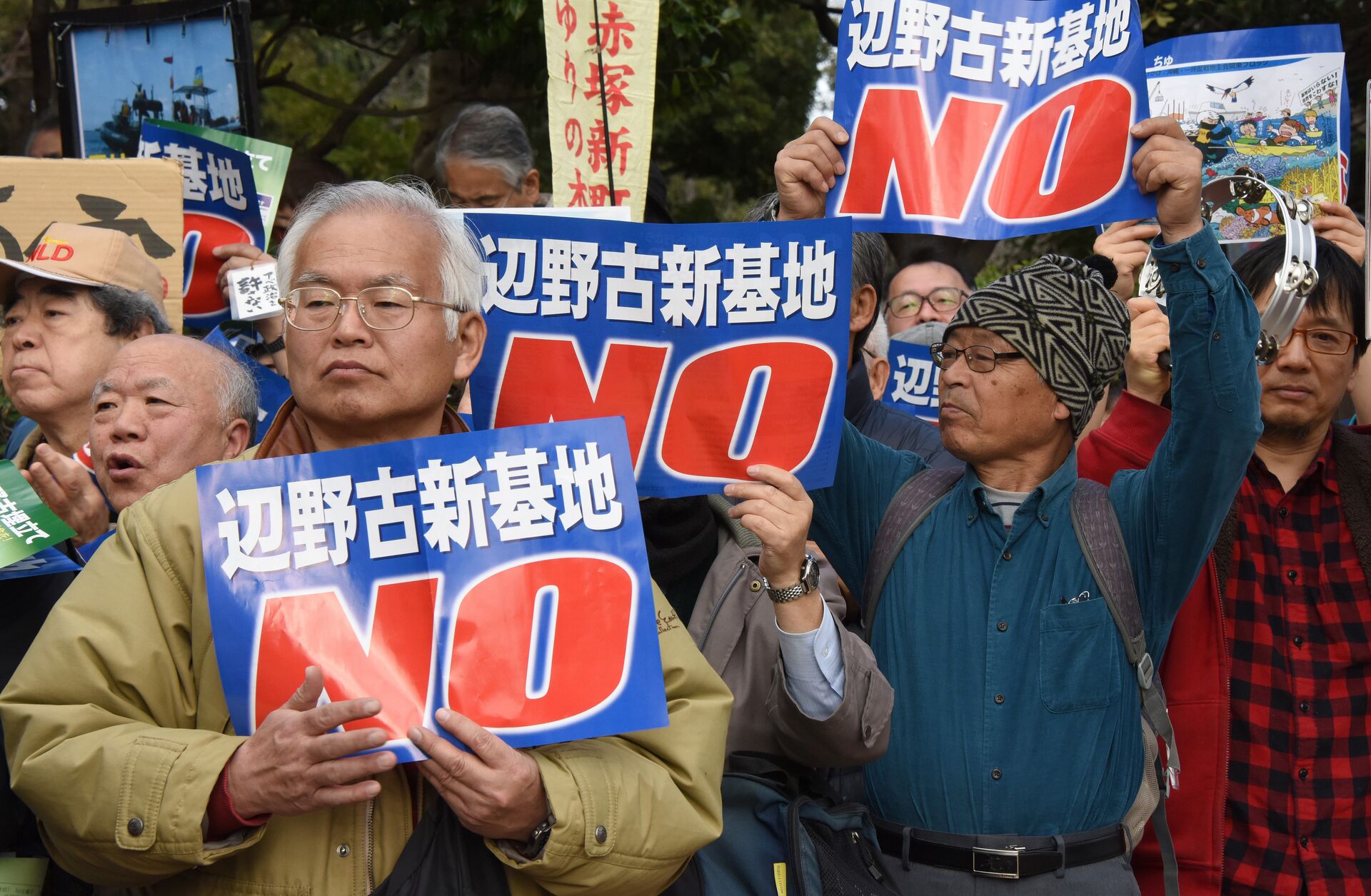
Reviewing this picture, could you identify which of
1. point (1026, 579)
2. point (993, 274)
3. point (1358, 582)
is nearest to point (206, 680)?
point (1026, 579)

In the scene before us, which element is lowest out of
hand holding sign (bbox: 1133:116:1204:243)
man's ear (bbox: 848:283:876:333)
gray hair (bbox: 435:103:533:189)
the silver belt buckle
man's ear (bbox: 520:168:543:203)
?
the silver belt buckle

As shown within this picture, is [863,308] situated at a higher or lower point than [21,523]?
higher

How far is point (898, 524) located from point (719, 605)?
0.44 metres

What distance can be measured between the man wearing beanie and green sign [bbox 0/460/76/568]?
1.34 m

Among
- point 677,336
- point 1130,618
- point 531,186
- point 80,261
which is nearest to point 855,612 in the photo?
point 1130,618

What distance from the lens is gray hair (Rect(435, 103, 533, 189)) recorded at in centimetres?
522

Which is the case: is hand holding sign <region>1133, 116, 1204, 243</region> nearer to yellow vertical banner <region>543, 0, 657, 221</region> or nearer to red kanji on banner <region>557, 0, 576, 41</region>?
yellow vertical banner <region>543, 0, 657, 221</region>

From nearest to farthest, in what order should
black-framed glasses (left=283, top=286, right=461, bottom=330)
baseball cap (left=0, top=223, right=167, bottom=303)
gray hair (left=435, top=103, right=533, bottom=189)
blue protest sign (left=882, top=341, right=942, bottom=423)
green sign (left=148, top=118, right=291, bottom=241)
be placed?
1. black-framed glasses (left=283, top=286, right=461, bottom=330)
2. baseball cap (left=0, top=223, right=167, bottom=303)
3. blue protest sign (left=882, top=341, right=942, bottom=423)
4. green sign (left=148, top=118, right=291, bottom=241)
5. gray hair (left=435, top=103, right=533, bottom=189)

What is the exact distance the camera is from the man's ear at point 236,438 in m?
3.28

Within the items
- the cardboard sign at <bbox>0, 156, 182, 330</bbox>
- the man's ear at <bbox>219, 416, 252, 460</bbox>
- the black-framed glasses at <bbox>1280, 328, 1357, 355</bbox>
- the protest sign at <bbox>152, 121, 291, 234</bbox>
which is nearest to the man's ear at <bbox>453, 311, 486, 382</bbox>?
the man's ear at <bbox>219, 416, 252, 460</bbox>

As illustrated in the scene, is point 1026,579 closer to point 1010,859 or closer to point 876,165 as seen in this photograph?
point 1010,859

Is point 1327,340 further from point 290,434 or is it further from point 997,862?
point 290,434

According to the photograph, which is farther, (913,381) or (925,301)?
(925,301)

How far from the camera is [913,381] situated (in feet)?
16.0
